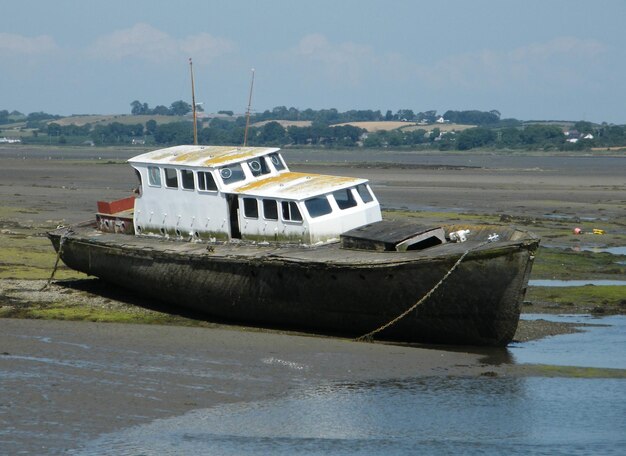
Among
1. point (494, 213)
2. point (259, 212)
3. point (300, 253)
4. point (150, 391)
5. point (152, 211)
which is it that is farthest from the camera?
point (494, 213)

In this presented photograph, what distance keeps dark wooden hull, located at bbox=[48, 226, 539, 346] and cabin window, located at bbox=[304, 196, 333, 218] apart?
810mm

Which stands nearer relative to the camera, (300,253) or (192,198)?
(300,253)

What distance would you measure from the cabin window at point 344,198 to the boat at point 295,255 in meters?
0.02

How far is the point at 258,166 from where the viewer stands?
2348 cm

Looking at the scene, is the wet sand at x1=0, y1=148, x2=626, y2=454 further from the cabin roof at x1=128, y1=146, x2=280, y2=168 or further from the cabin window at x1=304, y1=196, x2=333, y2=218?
the cabin roof at x1=128, y1=146, x2=280, y2=168

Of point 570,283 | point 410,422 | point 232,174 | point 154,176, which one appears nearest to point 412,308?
point 410,422

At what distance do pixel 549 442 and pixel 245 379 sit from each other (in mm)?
5188

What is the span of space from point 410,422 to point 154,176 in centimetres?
1090

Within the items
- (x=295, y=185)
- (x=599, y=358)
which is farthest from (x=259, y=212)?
(x=599, y=358)

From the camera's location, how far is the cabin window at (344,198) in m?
21.9

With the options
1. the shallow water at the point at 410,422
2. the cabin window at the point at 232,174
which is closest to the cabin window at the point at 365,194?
the cabin window at the point at 232,174

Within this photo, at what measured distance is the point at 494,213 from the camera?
47.0m

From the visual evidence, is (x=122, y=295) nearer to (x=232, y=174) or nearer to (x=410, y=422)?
(x=232, y=174)

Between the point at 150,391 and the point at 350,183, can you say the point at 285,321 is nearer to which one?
the point at 350,183
